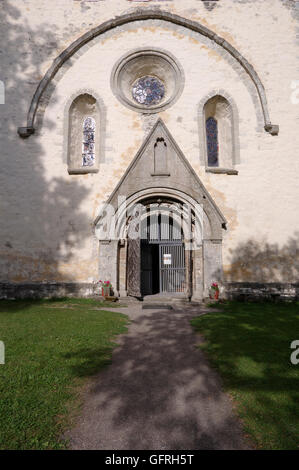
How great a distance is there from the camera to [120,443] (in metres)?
2.20

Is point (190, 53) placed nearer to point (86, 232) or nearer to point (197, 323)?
point (86, 232)

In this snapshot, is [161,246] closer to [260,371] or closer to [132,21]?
[260,371]

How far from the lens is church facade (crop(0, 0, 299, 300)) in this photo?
427 inches

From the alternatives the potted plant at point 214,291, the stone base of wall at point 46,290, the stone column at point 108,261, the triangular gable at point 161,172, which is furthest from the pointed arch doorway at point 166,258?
the stone base of wall at point 46,290

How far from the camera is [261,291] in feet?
34.7

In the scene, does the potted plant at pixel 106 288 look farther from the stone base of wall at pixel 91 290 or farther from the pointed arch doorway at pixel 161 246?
the pointed arch doorway at pixel 161 246

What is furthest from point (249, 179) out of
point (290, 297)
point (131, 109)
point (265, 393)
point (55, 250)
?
point (265, 393)

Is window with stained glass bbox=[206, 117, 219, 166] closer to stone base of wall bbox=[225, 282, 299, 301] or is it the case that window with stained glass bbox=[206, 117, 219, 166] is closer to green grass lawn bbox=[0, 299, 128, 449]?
stone base of wall bbox=[225, 282, 299, 301]

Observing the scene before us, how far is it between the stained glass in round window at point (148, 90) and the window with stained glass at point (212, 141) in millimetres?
2866

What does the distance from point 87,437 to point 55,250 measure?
961cm

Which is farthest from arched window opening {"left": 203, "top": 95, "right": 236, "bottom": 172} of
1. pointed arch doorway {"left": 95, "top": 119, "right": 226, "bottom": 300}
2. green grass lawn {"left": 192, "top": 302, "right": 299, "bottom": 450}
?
green grass lawn {"left": 192, "top": 302, "right": 299, "bottom": 450}

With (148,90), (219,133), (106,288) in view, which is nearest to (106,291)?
(106,288)

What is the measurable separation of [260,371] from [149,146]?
9857mm

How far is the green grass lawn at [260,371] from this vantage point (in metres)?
2.30
